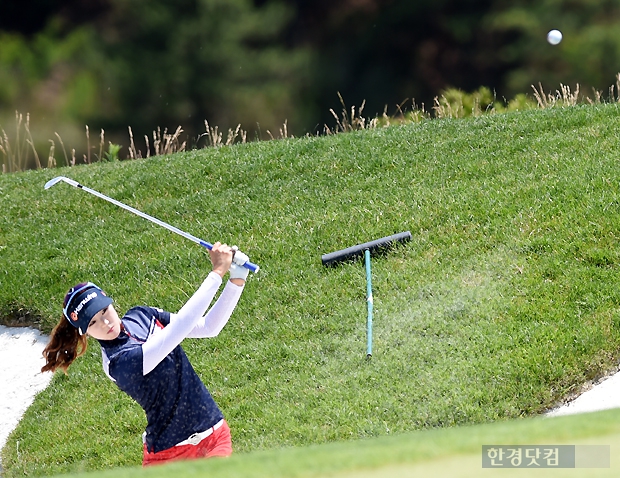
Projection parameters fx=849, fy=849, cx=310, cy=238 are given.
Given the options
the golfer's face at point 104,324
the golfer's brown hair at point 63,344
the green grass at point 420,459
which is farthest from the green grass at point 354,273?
the green grass at point 420,459

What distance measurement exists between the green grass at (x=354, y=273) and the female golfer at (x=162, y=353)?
5.25 feet

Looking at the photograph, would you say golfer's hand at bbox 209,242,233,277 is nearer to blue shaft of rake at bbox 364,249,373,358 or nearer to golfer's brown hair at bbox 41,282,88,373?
golfer's brown hair at bbox 41,282,88,373

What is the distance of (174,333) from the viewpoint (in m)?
4.14

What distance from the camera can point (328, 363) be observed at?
6727mm

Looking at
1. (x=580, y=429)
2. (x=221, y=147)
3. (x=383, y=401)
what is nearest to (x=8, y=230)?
(x=221, y=147)

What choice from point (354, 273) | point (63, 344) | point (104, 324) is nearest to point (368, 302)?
point (354, 273)

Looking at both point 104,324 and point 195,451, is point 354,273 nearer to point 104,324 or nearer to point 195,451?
point 195,451

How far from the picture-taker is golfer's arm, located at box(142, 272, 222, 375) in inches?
163

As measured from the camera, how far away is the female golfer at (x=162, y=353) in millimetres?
4172

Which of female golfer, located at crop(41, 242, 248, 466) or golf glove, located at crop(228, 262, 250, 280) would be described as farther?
golf glove, located at crop(228, 262, 250, 280)

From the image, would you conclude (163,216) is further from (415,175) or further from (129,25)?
(129,25)

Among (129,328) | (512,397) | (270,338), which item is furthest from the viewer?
(270,338)

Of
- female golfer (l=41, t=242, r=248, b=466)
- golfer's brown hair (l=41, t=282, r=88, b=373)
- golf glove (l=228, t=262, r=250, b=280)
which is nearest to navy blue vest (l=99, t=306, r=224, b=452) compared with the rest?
female golfer (l=41, t=242, r=248, b=466)

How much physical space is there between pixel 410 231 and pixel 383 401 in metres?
2.44
